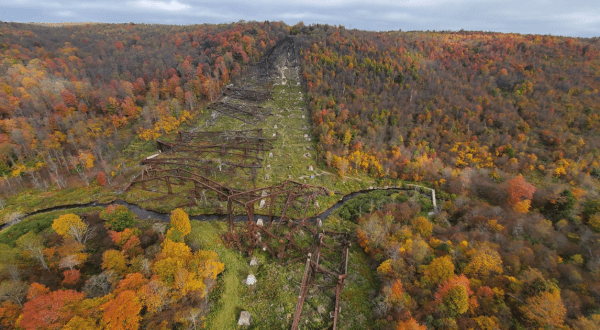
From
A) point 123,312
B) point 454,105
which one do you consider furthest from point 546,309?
point 454,105

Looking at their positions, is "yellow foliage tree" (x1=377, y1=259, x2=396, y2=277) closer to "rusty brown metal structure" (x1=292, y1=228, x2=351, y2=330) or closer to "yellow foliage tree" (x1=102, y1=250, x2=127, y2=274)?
"rusty brown metal structure" (x1=292, y1=228, x2=351, y2=330)

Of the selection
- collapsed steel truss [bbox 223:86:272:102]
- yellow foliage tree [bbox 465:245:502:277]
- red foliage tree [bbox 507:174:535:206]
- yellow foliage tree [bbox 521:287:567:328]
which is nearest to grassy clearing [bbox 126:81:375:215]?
collapsed steel truss [bbox 223:86:272:102]

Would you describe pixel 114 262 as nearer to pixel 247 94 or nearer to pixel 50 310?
pixel 50 310

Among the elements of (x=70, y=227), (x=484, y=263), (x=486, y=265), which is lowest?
(x=486, y=265)

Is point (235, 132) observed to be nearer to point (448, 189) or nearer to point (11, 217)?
point (11, 217)

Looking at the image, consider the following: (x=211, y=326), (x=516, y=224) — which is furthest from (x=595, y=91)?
(x=211, y=326)

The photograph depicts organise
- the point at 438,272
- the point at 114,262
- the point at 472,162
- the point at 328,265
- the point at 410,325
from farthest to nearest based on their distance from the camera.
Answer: the point at 472,162
the point at 328,265
the point at 438,272
the point at 114,262
the point at 410,325

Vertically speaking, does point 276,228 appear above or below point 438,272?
below
